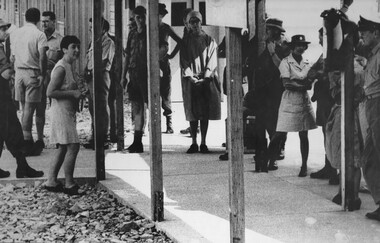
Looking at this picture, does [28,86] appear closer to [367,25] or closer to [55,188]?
[55,188]

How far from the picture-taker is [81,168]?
35.8 ft

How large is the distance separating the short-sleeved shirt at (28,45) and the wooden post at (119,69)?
242 cm

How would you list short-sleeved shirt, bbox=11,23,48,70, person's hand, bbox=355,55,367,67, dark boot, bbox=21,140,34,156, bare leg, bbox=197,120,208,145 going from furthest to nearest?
bare leg, bbox=197,120,208,145 < dark boot, bbox=21,140,34,156 < short-sleeved shirt, bbox=11,23,48,70 < person's hand, bbox=355,55,367,67

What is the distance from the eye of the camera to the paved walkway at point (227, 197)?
25.3ft

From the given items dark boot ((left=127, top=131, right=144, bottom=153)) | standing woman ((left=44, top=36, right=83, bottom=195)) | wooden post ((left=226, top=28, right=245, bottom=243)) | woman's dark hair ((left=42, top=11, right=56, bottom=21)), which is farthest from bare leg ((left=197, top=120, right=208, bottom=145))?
wooden post ((left=226, top=28, right=245, bottom=243))

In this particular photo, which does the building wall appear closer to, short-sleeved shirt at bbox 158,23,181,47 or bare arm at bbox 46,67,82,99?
short-sleeved shirt at bbox 158,23,181,47

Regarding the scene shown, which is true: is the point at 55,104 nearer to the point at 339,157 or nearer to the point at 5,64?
the point at 5,64

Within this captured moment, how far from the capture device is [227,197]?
9.50m

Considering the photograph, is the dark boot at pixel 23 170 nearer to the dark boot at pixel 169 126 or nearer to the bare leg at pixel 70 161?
the bare leg at pixel 70 161

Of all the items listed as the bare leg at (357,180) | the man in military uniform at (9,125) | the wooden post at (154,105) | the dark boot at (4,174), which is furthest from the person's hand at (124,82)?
the bare leg at (357,180)

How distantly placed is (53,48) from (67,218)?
1.96 m

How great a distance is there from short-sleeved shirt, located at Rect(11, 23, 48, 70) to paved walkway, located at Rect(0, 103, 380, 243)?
0.98 meters

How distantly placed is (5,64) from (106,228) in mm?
2301

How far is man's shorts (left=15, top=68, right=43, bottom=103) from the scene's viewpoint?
10062mm
